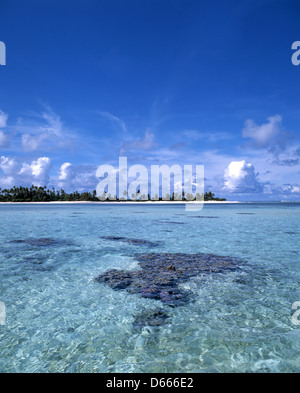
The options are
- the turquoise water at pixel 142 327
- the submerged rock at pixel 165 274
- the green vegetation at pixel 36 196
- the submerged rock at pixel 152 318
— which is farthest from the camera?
the green vegetation at pixel 36 196

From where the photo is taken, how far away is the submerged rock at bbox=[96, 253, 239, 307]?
26.2 feet

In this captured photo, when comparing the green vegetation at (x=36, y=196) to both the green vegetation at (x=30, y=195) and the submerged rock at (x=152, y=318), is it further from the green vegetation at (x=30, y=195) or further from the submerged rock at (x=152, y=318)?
the submerged rock at (x=152, y=318)

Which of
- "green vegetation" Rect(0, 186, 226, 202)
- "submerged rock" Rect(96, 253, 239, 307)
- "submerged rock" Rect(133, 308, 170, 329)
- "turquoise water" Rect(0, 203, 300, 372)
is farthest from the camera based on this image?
"green vegetation" Rect(0, 186, 226, 202)

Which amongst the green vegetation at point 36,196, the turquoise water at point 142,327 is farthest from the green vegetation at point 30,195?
the turquoise water at point 142,327

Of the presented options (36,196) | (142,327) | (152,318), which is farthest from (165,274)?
(36,196)

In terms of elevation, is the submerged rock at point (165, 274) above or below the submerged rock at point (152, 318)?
below

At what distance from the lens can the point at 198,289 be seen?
27.5 ft

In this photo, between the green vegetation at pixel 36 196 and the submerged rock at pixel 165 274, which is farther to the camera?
the green vegetation at pixel 36 196

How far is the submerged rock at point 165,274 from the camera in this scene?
798 cm

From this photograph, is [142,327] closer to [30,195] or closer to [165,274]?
[165,274]

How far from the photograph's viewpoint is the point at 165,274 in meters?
9.99

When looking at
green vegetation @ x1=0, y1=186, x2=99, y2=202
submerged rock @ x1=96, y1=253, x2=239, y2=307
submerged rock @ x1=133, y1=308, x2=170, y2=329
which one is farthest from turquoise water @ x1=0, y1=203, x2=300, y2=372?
green vegetation @ x1=0, y1=186, x2=99, y2=202

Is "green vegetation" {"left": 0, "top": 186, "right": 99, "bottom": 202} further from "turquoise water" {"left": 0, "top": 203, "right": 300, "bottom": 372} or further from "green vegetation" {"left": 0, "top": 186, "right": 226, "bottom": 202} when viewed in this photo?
"turquoise water" {"left": 0, "top": 203, "right": 300, "bottom": 372}
